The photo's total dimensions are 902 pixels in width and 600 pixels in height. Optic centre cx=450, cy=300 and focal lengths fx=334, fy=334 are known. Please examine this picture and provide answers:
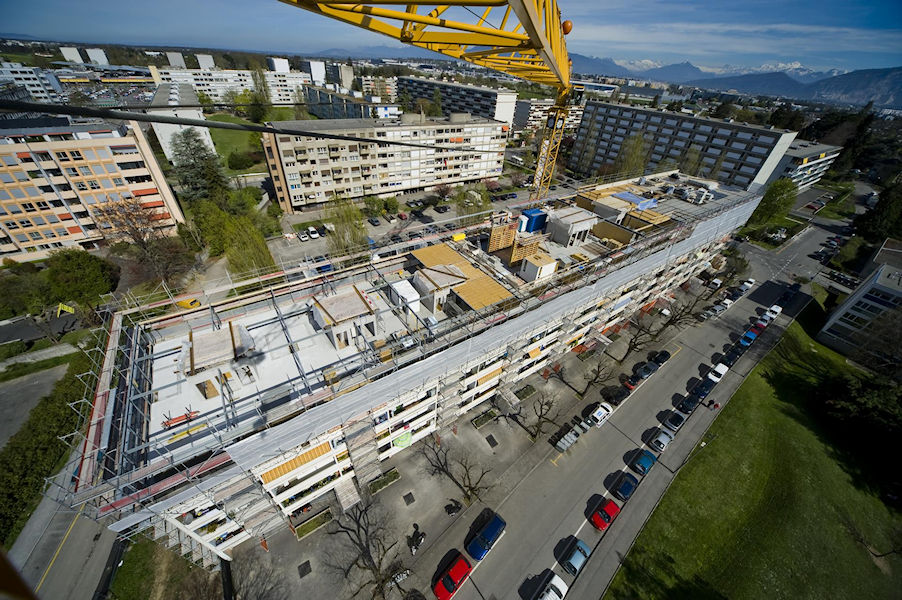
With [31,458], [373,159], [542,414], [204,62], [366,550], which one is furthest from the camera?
[204,62]

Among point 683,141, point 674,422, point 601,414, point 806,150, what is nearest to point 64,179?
point 601,414

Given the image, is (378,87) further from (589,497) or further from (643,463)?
(589,497)

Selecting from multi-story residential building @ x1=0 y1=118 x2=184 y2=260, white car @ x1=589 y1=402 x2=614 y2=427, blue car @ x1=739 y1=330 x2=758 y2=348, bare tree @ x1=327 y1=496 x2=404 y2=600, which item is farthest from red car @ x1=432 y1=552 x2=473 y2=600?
multi-story residential building @ x1=0 y1=118 x2=184 y2=260

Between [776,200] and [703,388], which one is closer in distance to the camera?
[703,388]

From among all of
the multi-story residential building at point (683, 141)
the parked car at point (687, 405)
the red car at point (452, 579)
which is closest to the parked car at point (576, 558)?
the red car at point (452, 579)

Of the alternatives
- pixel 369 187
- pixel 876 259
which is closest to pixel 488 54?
pixel 369 187

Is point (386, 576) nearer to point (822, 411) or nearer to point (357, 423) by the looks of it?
point (357, 423)

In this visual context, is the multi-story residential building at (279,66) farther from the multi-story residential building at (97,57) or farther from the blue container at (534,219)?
the blue container at (534,219)
